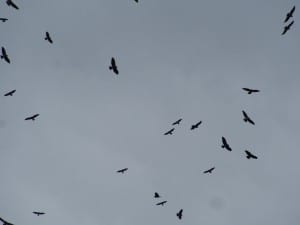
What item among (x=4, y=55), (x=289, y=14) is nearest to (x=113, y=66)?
(x=4, y=55)

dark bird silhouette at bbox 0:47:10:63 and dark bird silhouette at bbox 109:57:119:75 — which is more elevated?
dark bird silhouette at bbox 0:47:10:63

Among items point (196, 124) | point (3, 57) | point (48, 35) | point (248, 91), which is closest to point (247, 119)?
point (248, 91)

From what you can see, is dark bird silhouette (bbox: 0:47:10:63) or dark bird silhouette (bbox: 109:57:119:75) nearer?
dark bird silhouette (bbox: 109:57:119:75)

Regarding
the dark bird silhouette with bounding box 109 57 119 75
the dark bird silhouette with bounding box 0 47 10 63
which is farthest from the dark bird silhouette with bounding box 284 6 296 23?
the dark bird silhouette with bounding box 0 47 10 63

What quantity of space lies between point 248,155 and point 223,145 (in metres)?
3.47

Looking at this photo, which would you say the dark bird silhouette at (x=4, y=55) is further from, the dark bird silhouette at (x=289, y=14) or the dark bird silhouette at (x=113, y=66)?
the dark bird silhouette at (x=289, y=14)

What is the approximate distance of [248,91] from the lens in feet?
181

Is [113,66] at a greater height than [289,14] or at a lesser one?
lesser

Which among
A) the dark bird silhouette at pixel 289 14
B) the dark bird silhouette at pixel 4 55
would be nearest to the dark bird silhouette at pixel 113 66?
the dark bird silhouette at pixel 4 55

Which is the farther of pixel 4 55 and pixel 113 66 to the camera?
pixel 4 55

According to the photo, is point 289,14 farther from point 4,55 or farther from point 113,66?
point 4,55

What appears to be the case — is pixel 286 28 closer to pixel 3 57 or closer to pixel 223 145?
pixel 223 145

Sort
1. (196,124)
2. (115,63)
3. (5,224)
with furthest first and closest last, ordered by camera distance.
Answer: (196,124)
(5,224)
(115,63)

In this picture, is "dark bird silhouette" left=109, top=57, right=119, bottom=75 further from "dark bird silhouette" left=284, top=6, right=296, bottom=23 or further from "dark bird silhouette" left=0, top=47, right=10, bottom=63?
"dark bird silhouette" left=284, top=6, right=296, bottom=23
